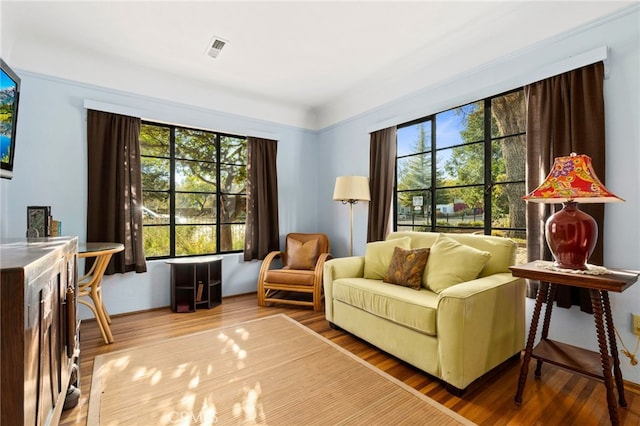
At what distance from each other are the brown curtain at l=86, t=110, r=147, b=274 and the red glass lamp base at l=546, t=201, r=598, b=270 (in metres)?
3.69

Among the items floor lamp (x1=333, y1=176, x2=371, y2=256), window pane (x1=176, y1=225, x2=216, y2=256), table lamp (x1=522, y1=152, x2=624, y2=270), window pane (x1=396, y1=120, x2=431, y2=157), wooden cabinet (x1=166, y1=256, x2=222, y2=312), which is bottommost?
wooden cabinet (x1=166, y1=256, x2=222, y2=312)

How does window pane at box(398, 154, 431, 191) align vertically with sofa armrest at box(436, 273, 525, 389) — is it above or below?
above

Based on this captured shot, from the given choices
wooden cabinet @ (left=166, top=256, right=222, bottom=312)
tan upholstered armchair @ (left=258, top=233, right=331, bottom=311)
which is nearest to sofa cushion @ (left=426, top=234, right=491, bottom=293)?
tan upholstered armchair @ (left=258, top=233, right=331, bottom=311)

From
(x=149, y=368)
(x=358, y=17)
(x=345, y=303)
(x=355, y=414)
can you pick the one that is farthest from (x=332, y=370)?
(x=358, y=17)

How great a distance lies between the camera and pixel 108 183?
123 inches

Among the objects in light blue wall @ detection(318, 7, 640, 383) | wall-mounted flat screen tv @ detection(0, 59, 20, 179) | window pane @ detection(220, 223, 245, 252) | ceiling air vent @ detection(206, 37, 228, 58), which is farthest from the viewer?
window pane @ detection(220, 223, 245, 252)

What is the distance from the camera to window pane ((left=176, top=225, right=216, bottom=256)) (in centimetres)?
371

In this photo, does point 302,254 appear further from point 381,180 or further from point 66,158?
point 66,158

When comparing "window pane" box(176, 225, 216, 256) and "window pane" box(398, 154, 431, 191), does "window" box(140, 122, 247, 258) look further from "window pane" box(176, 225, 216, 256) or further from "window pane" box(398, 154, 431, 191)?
"window pane" box(398, 154, 431, 191)

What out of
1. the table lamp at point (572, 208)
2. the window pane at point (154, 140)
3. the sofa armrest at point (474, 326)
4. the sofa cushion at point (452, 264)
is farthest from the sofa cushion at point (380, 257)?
the window pane at point (154, 140)

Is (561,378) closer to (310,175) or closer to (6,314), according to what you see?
(6,314)

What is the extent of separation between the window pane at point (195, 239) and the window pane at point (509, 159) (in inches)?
130

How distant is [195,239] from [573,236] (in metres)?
3.70

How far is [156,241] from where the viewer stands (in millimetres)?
3541
